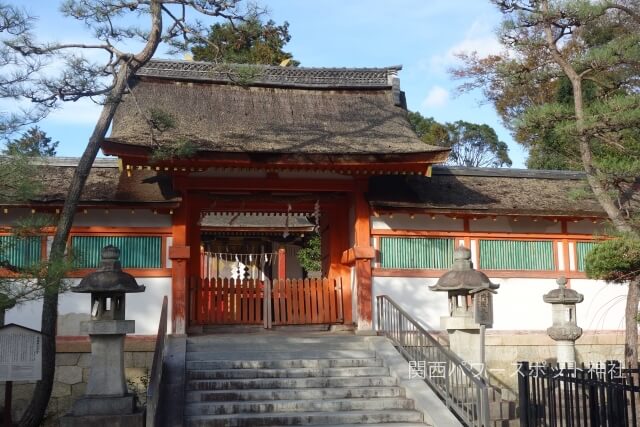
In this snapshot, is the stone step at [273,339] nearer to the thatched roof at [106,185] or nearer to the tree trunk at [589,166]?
the thatched roof at [106,185]

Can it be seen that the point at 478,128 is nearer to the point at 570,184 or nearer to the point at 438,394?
the point at 570,184

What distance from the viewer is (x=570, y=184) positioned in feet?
52.0

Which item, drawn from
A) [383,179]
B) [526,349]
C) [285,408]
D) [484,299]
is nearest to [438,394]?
[484,299]

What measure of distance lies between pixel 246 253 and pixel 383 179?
40.7ft

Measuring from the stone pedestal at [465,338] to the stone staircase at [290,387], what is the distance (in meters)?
1.15

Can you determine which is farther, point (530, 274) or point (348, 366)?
point (530, 274)

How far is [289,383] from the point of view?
1051cm

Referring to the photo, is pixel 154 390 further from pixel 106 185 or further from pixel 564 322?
pixel 564 322

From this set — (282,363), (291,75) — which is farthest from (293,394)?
(291,75)

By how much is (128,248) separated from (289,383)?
13.9 ft

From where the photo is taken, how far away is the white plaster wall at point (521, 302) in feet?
44.1

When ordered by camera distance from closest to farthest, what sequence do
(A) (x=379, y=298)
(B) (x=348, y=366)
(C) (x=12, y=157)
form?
(C) (x=12, y=157) → (B) (x=348, y=366) → (A) (x=379, y=298)

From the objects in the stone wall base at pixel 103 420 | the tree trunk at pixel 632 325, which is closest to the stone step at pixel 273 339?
the stone wall base at pixel 103 420

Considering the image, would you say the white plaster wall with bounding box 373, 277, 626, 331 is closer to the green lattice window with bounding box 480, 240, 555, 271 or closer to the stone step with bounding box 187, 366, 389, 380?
the green lattice window with bounding box 480, 240, 555, 271
